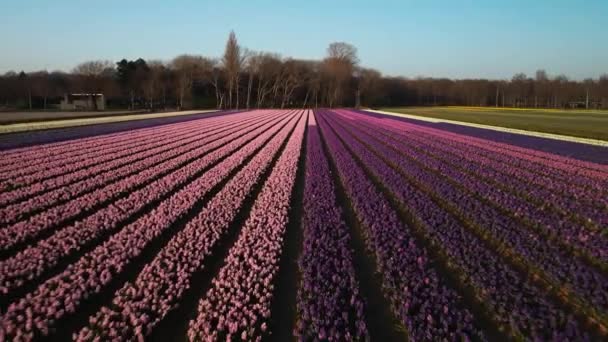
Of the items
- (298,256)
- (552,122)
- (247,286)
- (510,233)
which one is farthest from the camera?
(552,122)

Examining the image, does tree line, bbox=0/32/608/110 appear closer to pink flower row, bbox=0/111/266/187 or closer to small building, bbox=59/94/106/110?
small building, bbox=59/94/106/110

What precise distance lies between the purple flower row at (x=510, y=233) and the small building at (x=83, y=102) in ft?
270

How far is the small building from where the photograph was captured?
265 feet

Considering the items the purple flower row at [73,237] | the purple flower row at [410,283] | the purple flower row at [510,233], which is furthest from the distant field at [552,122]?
the purple flower row at [73,237]

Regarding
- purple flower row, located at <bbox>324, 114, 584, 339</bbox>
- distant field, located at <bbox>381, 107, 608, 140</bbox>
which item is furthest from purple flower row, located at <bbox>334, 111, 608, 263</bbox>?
distant field, located at <bbox>381, 107, 608, 140</bbox>

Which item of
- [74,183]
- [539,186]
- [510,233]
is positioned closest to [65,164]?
[74,183]

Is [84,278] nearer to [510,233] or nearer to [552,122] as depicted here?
[510,233]

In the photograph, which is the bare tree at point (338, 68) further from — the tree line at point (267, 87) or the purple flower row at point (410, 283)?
the purple flower row at point (410, 283)

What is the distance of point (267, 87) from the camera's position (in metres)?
110

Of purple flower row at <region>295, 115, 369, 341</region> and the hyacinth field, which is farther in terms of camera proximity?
the hyacinth field

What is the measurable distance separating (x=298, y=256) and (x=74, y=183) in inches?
326

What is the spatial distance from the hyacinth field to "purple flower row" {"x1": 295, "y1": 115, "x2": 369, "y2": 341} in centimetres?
3

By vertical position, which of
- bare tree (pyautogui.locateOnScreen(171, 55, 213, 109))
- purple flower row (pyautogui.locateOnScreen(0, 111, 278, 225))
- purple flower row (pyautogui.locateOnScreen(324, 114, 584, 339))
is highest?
bare tree (pyautogui.locateOnScreen(171, 55, 213, 109))

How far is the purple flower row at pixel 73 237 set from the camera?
562 centimetres
